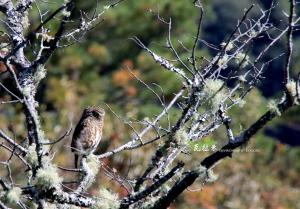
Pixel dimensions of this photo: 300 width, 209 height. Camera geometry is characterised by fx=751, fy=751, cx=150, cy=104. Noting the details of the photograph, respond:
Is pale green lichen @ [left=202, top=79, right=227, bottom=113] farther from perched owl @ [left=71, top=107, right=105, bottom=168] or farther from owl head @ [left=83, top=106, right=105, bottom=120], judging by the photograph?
owl head @ [left=83, top=106, right=105, bottom=120]

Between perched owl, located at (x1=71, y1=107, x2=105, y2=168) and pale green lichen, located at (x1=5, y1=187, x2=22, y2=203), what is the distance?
91cm

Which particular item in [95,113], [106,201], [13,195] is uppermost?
[95,113]

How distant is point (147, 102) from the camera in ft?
69.3

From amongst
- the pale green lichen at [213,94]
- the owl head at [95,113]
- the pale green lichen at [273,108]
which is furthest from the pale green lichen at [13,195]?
the owl head at [95,113]

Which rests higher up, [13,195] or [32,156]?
[32,156]

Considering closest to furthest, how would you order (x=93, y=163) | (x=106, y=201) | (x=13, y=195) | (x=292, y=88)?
(x=292, y=88) < (x=13, y=195) < (x=106, y=201) < (x=93, y=163)

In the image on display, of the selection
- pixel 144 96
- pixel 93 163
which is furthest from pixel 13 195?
pixel 144 96

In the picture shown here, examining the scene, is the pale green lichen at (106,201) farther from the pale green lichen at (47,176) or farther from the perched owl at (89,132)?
the perched owl at (89,132)

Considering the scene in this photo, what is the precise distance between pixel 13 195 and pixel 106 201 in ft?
1.38

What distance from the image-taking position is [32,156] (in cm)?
299

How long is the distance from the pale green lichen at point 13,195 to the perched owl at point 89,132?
91 centimetres

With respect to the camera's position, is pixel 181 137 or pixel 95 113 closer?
pixel 181 137

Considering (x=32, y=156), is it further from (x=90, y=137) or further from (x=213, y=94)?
(x=90, y=137)

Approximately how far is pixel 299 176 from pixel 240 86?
14.5m
